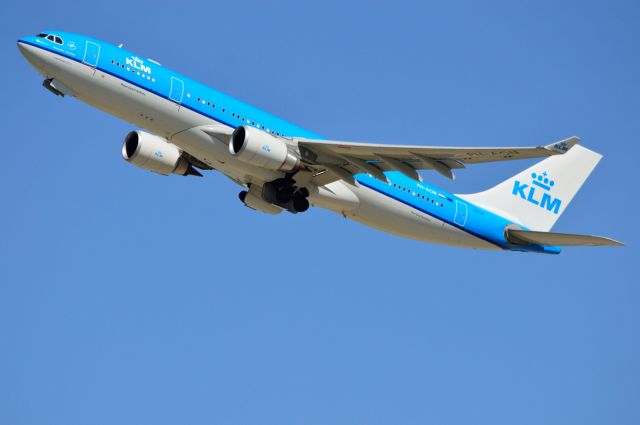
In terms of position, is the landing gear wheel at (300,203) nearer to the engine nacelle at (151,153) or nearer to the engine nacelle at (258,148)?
the engine nacelle at (258,148)

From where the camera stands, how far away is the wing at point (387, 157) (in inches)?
→ 1396

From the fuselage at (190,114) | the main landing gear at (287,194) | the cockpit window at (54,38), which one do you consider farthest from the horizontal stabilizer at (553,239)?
the cockpit window at (54,38)

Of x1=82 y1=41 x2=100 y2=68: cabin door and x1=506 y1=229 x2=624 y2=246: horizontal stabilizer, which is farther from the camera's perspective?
x1=506 y1=229 x2=624 y2=246: horizontal stabilizer

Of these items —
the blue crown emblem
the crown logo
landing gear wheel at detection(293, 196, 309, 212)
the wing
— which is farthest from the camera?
the crown logo

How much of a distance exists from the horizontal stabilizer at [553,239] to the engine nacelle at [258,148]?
11867mm

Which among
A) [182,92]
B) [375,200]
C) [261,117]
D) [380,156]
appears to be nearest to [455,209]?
[375,200]

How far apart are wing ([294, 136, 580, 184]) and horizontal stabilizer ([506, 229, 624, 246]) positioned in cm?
618

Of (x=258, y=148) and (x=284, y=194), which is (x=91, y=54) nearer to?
(x=258, y=148)

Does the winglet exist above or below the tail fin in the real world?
below

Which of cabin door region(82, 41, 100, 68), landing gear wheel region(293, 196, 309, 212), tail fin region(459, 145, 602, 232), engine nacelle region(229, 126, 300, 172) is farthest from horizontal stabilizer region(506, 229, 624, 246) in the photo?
cabin door region(82, 41, 100, 68)

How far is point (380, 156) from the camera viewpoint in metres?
37.5

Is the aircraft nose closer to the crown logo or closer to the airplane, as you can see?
the airplane

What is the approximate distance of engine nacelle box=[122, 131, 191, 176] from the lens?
134 ft

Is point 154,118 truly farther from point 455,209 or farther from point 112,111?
point 455,209
